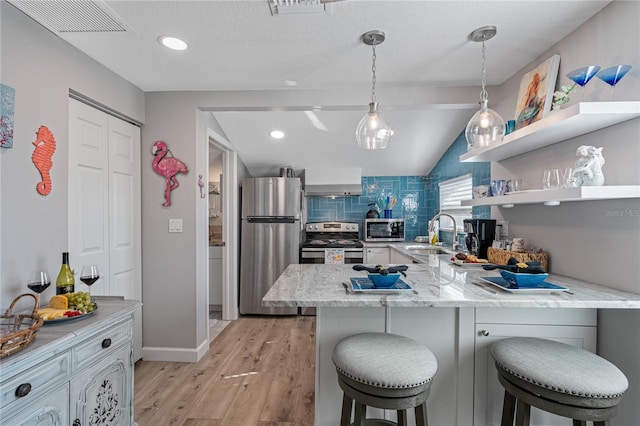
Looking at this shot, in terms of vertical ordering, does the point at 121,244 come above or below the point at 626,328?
above

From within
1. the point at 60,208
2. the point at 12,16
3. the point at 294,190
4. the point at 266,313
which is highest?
the point at 12,16

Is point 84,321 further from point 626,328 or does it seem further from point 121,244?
point 626,328

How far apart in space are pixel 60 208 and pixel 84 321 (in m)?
0.78

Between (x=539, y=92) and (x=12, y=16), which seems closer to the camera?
(x=12, y=16)

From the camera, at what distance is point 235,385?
236cm

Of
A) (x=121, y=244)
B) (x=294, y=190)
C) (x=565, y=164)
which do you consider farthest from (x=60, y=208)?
(x=565, y=164)

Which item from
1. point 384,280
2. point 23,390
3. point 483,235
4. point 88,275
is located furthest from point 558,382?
point 88,275

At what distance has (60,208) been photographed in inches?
72.4

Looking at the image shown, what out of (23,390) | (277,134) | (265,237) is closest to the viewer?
(23,390)

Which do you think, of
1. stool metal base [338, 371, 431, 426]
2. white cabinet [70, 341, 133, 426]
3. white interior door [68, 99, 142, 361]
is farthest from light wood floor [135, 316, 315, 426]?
stool metal base [338, 371, 431, 426]

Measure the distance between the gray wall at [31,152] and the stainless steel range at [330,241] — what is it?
2.56 meters

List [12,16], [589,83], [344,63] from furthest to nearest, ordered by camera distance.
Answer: [344,63], [589,83], [12,16]

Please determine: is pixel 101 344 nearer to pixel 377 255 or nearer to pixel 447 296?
pixel 447 296

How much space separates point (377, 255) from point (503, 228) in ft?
5.68
